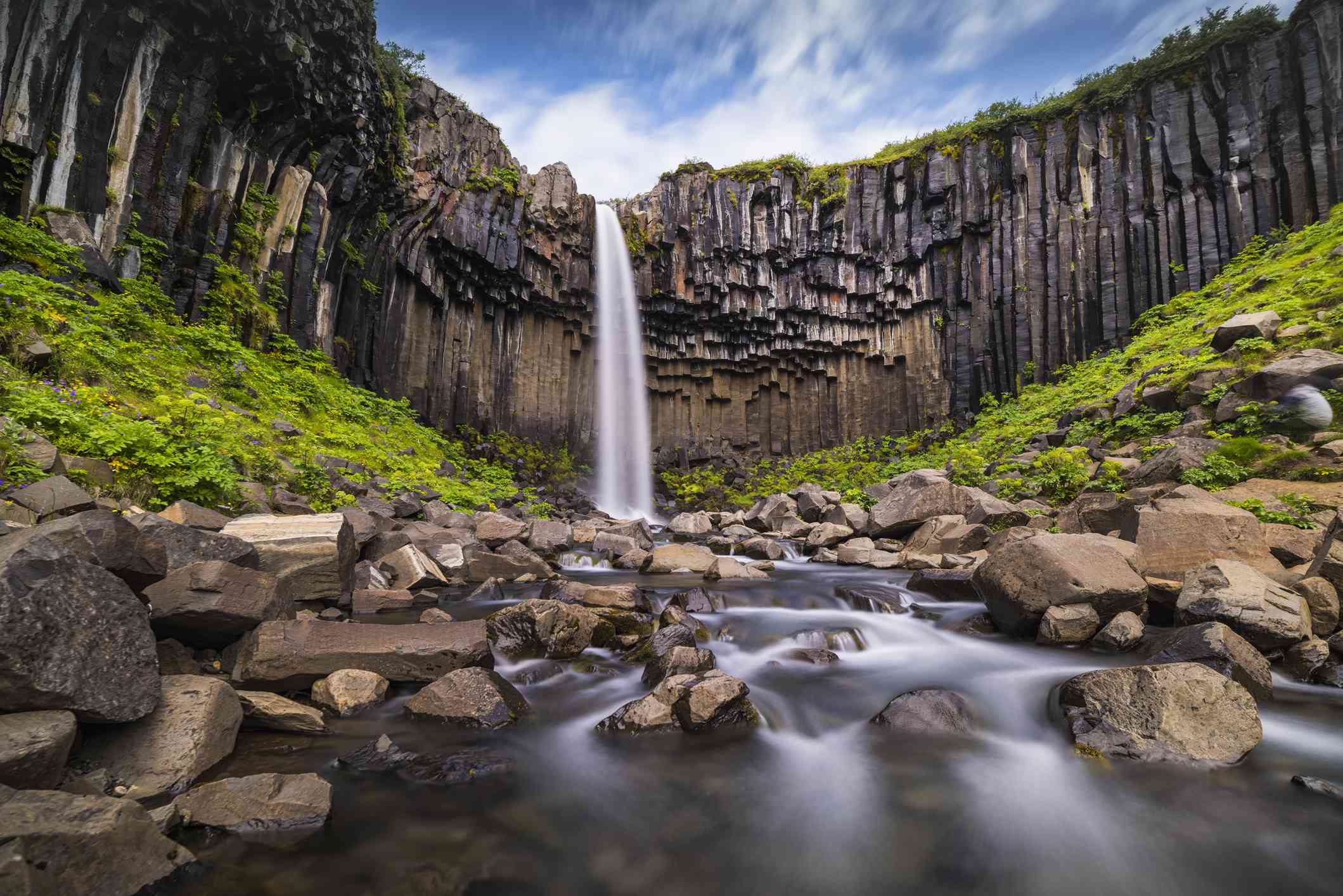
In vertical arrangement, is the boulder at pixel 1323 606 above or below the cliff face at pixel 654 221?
below

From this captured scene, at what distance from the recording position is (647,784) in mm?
3369

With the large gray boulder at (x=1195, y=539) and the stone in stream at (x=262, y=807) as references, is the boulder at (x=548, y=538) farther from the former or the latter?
the large gray boulder at (x=1195, y=539)

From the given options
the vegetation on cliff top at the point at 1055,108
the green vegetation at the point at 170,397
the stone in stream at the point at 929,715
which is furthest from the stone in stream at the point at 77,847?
the vegetation on cliff top at the point at 1055,108

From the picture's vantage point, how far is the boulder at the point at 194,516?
5.76 metres

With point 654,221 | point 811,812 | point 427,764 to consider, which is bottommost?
point 811,812

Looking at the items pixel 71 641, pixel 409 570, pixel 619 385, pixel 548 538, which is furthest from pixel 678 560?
pixel 619 385

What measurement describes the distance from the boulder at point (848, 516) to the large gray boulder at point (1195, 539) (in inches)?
272

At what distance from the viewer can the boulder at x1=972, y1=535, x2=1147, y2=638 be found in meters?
5.14

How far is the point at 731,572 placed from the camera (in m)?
9.50

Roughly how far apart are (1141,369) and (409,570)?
1766cm

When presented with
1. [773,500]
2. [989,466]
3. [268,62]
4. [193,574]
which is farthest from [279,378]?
[989,466]

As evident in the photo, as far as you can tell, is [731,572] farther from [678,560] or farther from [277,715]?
[277,715]

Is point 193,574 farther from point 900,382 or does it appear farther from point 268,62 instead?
point 900,382

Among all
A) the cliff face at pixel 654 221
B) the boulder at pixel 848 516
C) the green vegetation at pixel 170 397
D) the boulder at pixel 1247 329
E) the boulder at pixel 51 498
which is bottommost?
the boulder at pixel 848 516
